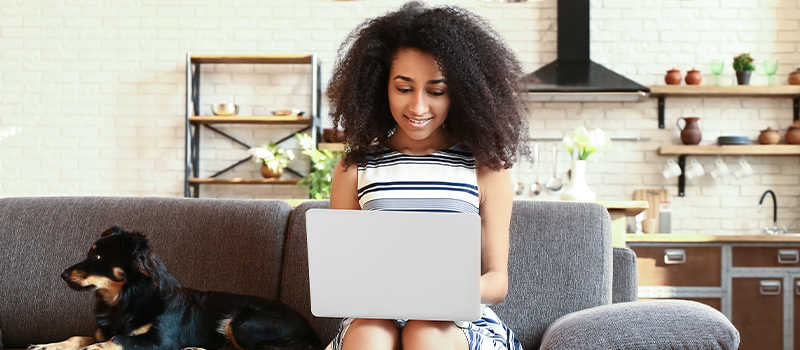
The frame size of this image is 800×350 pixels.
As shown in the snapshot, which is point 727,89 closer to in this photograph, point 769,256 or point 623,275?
point 769,256

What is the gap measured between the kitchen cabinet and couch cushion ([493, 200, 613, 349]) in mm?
2103

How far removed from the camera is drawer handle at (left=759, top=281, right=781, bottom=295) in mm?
3740

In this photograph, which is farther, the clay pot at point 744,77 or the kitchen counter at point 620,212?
the clay pot at point 744,77

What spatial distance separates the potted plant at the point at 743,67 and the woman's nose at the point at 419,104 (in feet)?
12.4

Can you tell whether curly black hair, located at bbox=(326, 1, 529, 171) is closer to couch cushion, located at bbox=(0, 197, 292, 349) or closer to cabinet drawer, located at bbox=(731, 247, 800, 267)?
couch cushion, located at bbox=(0, 197, 292, 349)

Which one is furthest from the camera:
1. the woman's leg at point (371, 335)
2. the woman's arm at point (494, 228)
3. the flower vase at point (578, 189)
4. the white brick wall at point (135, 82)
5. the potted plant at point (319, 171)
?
the white brick wall at point (135, 82)

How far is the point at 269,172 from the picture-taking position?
452 centimetres

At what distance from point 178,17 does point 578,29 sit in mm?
2875

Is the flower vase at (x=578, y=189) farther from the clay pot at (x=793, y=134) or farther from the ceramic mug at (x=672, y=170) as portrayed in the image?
the clay pot at (x=793, y=134)

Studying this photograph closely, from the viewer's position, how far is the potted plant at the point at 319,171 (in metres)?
4.16

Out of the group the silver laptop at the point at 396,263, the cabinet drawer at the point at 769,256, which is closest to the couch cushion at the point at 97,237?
the silver laptop at the point at 396,263

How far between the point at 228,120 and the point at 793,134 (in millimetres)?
3827

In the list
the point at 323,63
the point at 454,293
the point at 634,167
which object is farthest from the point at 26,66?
the point at 454,293

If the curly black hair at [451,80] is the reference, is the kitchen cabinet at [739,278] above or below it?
below
